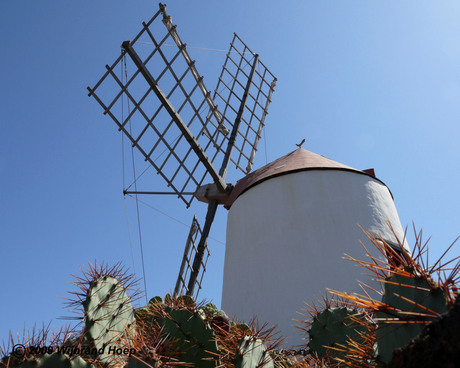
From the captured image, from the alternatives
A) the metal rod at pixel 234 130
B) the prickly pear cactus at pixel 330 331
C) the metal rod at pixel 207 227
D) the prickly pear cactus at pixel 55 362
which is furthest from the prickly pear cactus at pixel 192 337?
the metal rod at pixel 234 130

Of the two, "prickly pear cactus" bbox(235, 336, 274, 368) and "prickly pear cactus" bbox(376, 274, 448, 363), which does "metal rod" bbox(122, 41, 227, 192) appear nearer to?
"prickly pear cactus" bbox(235, 336, 274, 368)

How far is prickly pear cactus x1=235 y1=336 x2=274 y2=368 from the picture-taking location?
1.63m

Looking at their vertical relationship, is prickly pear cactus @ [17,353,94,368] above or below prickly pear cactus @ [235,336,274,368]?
below

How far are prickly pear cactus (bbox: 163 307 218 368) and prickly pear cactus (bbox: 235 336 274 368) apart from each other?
175 millimetres

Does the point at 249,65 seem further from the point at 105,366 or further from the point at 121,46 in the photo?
the point at 105,366

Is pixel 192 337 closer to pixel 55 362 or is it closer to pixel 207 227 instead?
pixel 55 362

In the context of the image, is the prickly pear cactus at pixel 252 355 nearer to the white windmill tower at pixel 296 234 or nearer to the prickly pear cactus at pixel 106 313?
the prickly pear cactus at pixel 106 313

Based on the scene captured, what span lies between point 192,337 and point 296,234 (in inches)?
154

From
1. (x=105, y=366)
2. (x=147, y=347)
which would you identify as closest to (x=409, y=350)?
(x=147, y=347)

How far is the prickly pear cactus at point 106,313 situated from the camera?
188 centimetres

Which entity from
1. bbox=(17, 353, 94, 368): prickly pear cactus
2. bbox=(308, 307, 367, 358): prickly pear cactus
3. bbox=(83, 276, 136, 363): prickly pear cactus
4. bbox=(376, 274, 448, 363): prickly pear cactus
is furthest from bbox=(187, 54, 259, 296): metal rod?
bbox=(376, 274, 448, 363): prickly pear cactus

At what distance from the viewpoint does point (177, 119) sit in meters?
7.73

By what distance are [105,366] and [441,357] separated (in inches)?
53.8

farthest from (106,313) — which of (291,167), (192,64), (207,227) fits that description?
(192,64)
